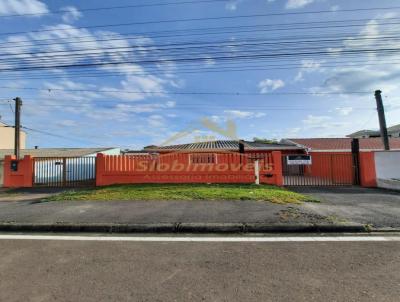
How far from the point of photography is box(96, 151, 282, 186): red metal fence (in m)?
13.2

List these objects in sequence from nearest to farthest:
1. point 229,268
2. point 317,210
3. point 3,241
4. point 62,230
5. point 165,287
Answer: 1. point 165,287
2. point 229,268
3. point 3,241
4. point 62,230
5. point 317,210

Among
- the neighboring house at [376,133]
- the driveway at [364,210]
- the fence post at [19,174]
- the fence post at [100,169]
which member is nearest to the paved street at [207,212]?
the driveway at [364,210]

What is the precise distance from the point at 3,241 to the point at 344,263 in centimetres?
578

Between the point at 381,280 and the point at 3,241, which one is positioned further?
the point at 3,241

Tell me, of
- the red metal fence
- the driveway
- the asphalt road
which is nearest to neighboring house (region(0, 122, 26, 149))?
the red metal fence

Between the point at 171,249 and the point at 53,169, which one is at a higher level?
the point at 53,169

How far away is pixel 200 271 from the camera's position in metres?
3.58

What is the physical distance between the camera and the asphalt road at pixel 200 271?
2.96 metres

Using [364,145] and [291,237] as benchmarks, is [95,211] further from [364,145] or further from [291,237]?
[364,145]

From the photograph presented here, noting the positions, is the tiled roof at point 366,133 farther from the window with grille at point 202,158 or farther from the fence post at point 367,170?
the window with grille at point 202,158

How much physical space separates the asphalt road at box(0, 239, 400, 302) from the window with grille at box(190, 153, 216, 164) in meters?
8.82

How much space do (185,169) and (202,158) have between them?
1030 millimetres

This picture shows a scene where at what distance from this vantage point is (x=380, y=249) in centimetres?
437

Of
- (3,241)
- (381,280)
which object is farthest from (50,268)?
(381,280)
